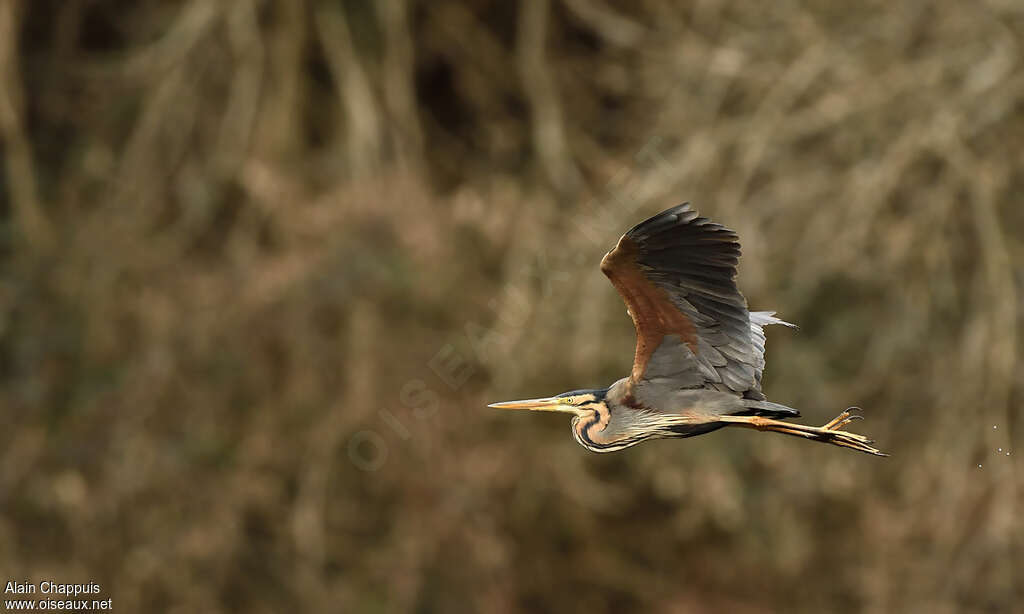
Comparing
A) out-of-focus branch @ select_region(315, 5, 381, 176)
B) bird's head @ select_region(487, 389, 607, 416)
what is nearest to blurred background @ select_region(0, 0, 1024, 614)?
out-of-focus branch @ select_region(315, 5, 381, 176)

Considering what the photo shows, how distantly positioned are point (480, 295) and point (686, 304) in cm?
609

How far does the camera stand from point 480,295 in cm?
727

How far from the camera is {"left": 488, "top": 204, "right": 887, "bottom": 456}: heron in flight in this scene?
117 cm

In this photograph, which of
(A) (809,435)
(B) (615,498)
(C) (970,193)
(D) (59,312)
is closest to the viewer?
(A) (809,435)

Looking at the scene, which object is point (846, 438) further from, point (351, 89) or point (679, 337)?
point (351, 89)

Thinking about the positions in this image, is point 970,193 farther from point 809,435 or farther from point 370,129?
→ point 809,435

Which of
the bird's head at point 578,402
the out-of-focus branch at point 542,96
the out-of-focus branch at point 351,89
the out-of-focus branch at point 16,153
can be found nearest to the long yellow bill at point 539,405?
the bird's head at point 578,402

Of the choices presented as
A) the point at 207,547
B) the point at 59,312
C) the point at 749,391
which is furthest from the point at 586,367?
the point at 749,391

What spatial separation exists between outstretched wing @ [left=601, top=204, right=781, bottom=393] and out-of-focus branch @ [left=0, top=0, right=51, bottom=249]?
7.26m

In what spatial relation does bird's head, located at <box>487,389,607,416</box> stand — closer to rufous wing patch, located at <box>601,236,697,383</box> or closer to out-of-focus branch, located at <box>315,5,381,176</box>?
rufous wing patch, located at <box>601,236,697,383</box>

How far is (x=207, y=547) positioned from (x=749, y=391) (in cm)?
651

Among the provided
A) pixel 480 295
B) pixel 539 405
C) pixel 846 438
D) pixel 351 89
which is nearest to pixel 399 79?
pixel 351 89

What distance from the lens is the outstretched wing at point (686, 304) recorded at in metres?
1.18

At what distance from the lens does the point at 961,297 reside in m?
6.03
